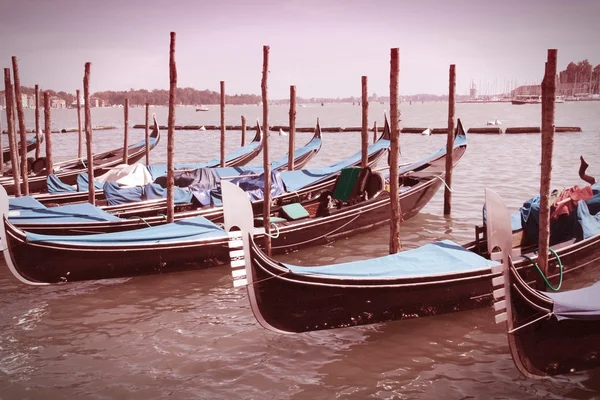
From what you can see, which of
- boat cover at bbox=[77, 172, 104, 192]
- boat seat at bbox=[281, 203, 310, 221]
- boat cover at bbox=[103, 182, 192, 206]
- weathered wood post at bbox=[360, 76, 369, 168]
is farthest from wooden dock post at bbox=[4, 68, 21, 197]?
weathered wood post at bbox=[360, 76, 369, 168]

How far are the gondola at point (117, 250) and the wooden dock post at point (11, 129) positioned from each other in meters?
4.56

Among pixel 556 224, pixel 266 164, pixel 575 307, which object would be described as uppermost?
pixel 266 164

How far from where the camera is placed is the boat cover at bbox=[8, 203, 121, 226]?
800 centimetres

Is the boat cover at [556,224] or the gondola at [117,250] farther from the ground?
the boat cover at [556,224]

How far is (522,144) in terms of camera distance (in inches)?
1010

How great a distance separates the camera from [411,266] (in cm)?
564

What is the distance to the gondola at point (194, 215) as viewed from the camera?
26.4ft

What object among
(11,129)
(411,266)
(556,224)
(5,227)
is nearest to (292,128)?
(11,129)

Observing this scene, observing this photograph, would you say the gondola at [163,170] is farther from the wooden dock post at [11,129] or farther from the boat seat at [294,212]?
the boat seat at [294,212]

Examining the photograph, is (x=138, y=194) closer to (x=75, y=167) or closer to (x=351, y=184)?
(x=351, y=184)

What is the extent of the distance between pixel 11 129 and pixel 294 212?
6.85 metres

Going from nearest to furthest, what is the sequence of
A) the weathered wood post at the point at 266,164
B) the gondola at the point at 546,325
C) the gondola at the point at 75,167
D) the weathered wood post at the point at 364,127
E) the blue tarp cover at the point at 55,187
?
the gondola at the point at 546,325 < the weathered wood post at the point at 266,164 < the weathered wood post at the point at 364,127 < the blue tarp cover at the point at 55,187 < the gondola at the point at 75,167

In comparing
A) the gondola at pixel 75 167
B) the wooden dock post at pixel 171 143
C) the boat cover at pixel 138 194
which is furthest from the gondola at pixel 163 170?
the wooden dock post at pixel 171 143

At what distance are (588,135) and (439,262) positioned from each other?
27859 millimetres
